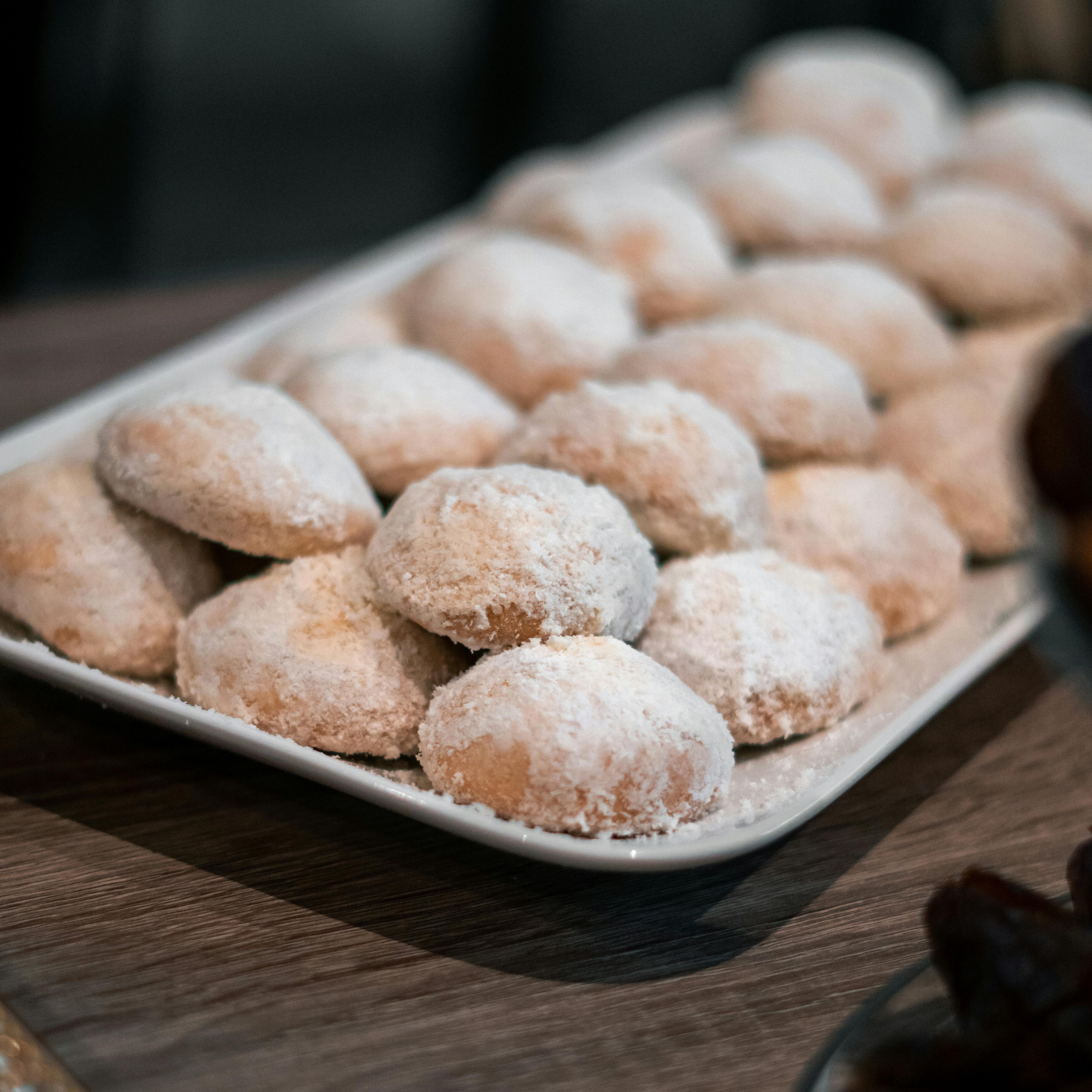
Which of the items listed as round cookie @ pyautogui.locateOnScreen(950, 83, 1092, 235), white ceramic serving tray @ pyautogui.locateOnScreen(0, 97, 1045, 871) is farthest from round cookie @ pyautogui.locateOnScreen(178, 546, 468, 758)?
round cookie @ pyautogui.locateOnScreen(950, 83, 1092, 235)

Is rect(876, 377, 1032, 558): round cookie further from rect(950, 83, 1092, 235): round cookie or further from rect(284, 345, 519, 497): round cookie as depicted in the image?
rect(950, 83, 1092, 235): round cookie

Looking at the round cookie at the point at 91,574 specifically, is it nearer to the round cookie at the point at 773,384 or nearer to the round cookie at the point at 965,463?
the round cookie at the point at 773,384

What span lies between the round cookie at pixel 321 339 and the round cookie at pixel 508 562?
30 centimetres

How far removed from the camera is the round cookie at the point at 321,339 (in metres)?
0.94

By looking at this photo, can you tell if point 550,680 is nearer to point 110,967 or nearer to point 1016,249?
point 110,967

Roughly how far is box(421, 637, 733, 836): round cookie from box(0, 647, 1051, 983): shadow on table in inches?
2.3

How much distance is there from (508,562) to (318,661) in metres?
0.12

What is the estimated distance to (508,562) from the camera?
625 mm

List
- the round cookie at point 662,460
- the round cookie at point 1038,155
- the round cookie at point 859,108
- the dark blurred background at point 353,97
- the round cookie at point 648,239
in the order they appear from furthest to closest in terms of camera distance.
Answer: the dark blurred background at point 353,97, the round cookie at point 859,108, the round cookie at point 1038,155, the round cookie at point 648,239, the round cookie at point 662,460

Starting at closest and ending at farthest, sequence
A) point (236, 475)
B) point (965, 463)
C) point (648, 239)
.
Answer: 1. point (236, 475)
2. point (965, 463)
3. point (648, 239)

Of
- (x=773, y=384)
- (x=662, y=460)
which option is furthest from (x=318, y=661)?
(x=773, y=384)

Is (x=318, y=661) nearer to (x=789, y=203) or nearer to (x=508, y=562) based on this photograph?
(x=508, y=562)

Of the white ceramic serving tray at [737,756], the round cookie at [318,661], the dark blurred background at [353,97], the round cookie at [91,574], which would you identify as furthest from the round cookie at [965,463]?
the dark blurred background at [353,97]

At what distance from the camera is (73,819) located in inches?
25.8
